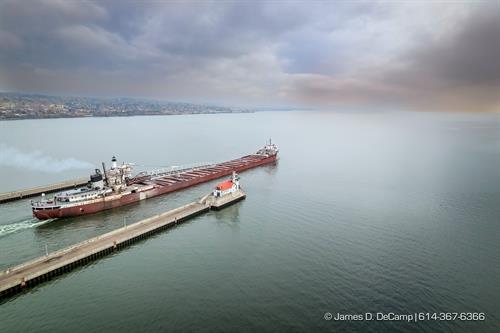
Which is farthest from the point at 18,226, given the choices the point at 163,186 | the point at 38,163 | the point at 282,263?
the point at 38,163

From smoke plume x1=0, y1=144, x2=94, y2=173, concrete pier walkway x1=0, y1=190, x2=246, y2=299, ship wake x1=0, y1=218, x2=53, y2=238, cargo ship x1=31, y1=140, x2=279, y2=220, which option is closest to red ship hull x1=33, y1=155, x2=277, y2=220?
cargo ship x1=31, y1=140, x2=279, y2=220

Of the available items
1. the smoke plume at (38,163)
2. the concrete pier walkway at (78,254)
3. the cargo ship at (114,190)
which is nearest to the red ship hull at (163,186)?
the cargo ship at (114,190)

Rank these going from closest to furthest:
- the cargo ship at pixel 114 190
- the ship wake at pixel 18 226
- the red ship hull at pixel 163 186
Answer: the ship wake at pixel 18 226
the cargo ship at pixel 114 190
the red ship hull at pixel 163 186

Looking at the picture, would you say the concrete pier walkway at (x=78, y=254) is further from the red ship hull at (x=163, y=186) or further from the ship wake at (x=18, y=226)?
the ship wake at (x=18, y=226)

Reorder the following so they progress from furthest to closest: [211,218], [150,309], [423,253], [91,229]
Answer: [211,218]
[91,229]
[423,253]
[150,309]

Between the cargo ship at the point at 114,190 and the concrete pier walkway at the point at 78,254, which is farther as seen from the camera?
the cargo ship at the point at 114,190

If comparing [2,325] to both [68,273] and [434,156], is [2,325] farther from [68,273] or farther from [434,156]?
[434,156]

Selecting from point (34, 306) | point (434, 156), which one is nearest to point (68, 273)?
point (34, 306)
